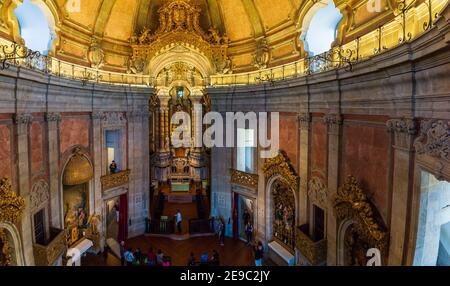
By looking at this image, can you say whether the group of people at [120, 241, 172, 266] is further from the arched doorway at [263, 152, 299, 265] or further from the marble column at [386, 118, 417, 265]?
the marble column at [386, 118, 417, 265]

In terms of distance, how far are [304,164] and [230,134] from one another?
17.6ft

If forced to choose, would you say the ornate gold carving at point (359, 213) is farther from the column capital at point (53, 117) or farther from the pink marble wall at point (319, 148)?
the column capital at point (53, 117)

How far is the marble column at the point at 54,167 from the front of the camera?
950 centimetres

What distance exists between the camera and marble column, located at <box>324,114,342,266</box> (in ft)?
26.5

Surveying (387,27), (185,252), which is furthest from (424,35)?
(185,252)

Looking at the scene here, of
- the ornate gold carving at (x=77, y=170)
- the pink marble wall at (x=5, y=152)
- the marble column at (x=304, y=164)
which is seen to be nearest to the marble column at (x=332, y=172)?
the marble column at (x=304, y=164)

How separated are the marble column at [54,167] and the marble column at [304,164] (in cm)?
958

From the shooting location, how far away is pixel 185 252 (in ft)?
42.5

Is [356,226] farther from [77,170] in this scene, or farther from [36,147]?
[77,170]

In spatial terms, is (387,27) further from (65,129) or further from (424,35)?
(65,129)

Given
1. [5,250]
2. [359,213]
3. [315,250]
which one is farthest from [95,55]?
[359,213]

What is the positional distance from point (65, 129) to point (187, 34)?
8.23m

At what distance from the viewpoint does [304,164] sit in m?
10.0

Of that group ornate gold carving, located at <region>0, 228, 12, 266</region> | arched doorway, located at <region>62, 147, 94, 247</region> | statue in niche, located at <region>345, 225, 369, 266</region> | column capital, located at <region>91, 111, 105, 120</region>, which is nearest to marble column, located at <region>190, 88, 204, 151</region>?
column capital, located at <region>91, 111, 105, 120</region>
